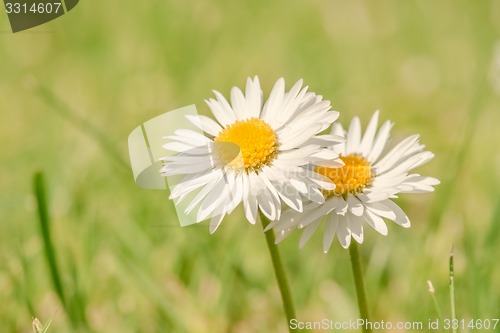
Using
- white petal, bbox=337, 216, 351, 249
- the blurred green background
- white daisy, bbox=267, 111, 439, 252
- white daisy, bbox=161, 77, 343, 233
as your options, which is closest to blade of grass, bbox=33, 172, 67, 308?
the blurred green background

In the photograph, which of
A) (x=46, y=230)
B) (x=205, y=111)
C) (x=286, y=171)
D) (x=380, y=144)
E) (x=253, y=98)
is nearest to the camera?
(x=286, y=171)

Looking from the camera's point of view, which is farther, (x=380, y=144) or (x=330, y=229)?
(x=380, y=144)

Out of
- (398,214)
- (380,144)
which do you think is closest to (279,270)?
(398,214)

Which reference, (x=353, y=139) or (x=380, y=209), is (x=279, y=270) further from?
(x=353, y=139)

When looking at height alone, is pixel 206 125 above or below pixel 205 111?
below

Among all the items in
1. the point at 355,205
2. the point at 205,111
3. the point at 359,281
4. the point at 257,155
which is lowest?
the point at 359,281

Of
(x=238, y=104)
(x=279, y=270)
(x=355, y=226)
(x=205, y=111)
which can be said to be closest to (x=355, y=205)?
(x=355, y=226)

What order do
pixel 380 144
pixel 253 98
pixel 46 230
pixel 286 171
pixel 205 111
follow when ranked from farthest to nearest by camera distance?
pixel 205 111 → pixel 46 230 → pixel 380 144 → pixel 253 98 → pixel 286 171
